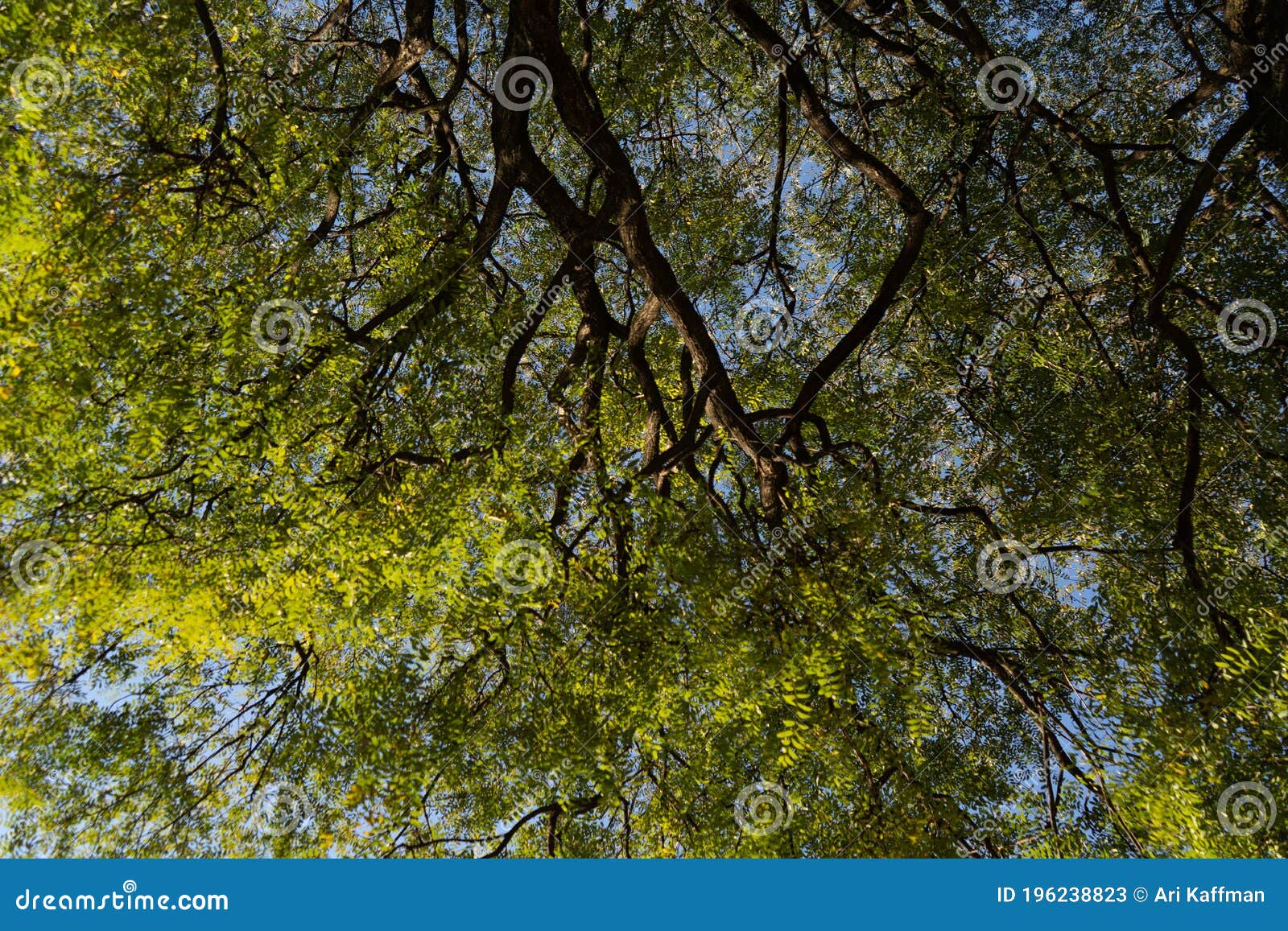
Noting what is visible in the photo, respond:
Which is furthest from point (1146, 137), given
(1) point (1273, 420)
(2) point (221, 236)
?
(2) point (221, 236)

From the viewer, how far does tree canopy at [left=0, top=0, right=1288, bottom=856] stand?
12.8ft

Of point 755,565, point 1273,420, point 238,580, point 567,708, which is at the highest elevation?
point 1273,420

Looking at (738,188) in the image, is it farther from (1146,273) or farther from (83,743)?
(83,743)

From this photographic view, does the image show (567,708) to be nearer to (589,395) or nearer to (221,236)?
(589,395)

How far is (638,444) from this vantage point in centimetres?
722

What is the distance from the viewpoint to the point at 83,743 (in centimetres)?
502

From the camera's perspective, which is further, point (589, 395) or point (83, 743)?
point (589, 395)

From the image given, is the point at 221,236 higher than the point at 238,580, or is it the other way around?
the point at 221,236

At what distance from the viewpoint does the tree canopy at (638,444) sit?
3910 millimetres

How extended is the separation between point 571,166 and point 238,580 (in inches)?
204

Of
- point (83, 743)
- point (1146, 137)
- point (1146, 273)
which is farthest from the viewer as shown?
point (1146, 137)

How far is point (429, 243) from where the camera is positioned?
5.91 m

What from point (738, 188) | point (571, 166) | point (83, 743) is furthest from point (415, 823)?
point (738, 188)

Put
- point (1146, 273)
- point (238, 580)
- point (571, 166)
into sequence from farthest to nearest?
point (571, 166) < point (1146, 273) < point (238, 580)
